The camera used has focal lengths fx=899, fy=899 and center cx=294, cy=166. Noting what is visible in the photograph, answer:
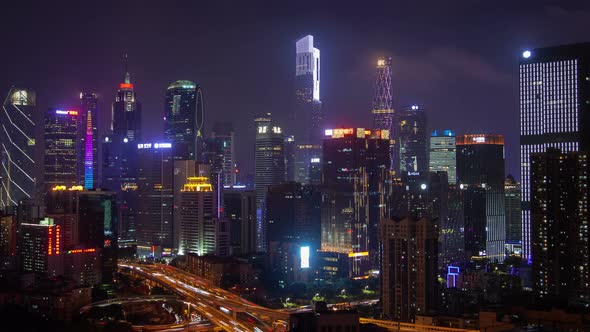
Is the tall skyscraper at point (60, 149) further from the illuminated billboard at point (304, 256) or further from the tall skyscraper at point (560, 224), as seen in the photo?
the tall skyscraper at point (560, 224)

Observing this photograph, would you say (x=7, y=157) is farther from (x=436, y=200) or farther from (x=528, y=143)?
(x=528, y=143)

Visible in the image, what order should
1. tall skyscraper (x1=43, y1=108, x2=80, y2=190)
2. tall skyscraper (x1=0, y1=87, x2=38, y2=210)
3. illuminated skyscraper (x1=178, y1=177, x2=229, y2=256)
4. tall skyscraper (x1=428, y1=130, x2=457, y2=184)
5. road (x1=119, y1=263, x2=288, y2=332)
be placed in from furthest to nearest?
A: tall skyscraper (x1=428, y1=130, x2=457, y2=184)
tall skyscraper (x1=43, y1=108, x2=80, y2=190)
tall skyscraper (x1=0, y1=87, x2=38, y2=210)
illuminated skyscraper (x1=178, y1=177, x2=229, y2=256)
road (x1=119, y1=263, x2=288, y2=332)

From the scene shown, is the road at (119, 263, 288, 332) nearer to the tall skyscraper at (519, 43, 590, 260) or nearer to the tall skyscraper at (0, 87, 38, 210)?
the tall skyscraper at (0, 87, 38, 210)

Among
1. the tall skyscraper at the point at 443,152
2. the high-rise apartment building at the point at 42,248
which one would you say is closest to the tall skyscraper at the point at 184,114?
the tall skyscraper at the point at 443,152

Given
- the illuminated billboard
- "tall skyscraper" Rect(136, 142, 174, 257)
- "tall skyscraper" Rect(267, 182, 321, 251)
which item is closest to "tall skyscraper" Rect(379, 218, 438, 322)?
the illuminated billboard

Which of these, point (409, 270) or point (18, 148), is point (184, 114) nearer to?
point (18, 148)

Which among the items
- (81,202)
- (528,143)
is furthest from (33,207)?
(528,143)
